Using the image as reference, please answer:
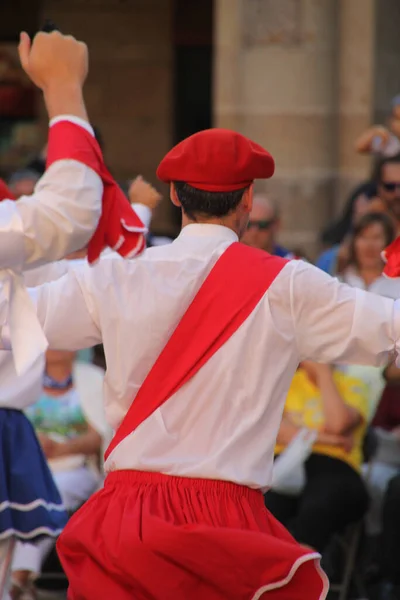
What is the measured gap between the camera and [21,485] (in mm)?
5402

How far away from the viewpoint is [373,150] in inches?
320

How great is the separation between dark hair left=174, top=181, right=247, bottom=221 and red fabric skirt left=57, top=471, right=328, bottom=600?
694 millimetres

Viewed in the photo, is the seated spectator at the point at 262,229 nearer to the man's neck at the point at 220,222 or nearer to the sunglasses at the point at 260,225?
the sunglasses at the point at 260,225

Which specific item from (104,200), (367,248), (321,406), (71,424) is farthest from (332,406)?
(104,200)

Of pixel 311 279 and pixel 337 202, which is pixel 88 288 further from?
pixel 337 202

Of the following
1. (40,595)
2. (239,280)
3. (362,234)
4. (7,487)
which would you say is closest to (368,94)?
(362,234)

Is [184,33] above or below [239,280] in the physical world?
below

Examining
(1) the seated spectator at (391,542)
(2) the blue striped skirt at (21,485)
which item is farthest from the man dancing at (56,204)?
(1) the seated spectator at (391,542)

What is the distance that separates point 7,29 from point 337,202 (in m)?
4.66

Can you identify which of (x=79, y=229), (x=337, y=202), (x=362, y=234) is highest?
(x=79, y=229)

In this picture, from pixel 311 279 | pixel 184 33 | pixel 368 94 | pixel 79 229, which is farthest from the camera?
pixel 184 33

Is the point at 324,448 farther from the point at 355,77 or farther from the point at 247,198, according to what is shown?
the point at 355,77

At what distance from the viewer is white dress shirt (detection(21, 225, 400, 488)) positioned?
3.80 meters

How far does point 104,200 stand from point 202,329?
1.92 ft
